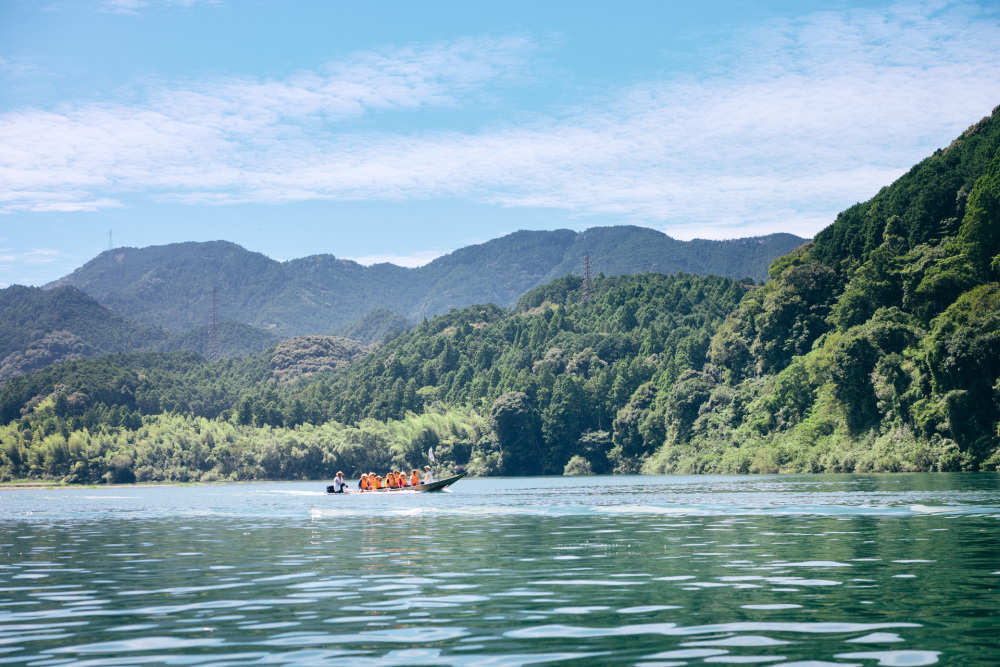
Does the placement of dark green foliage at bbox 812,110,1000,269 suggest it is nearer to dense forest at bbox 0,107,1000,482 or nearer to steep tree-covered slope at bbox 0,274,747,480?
dense forest at bbox 0,107,1000,482

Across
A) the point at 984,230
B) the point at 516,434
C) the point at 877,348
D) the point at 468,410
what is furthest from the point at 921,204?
the point at 468,410

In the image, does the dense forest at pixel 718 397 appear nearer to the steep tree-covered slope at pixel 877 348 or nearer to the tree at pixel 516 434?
the steep tree-covered slope at pixel 877 348

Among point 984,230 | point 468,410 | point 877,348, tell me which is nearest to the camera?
point 984,230

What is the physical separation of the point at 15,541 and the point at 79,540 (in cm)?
226

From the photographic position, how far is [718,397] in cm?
13162

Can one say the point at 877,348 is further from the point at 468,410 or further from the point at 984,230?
the point at 468,410

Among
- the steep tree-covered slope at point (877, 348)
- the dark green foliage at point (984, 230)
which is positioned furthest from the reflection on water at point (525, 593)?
the dark green foliage at point (984, 230)

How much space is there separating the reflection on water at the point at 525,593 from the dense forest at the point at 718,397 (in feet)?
167

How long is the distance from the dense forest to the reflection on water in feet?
167

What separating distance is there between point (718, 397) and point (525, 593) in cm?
11582

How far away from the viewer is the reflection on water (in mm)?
13922

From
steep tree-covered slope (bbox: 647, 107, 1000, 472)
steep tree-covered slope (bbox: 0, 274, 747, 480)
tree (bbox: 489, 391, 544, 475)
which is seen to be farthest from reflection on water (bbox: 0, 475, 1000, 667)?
tree (bbox: 489, 391, 544, 475)

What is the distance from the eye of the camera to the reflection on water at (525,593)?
13.9 meters

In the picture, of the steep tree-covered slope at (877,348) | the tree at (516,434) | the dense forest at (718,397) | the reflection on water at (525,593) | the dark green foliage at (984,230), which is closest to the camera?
the reflection on water at (525,593)
